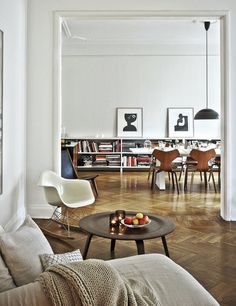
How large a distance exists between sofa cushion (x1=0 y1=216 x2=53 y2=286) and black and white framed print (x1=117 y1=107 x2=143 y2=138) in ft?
27.1

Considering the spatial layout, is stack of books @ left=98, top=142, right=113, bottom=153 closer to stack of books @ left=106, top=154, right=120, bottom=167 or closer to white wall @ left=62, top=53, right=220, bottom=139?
stack of books @ left=106, top=154, right=120, bottom=167

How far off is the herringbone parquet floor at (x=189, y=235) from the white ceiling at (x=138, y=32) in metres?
3.90

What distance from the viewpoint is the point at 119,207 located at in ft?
17.8

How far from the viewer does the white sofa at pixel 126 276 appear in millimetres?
1214

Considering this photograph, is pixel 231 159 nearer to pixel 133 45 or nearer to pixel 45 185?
pixel 45 185

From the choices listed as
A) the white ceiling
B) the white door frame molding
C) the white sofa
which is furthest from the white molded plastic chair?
the white ceiling

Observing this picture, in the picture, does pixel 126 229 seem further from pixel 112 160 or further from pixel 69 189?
pixel 112 160

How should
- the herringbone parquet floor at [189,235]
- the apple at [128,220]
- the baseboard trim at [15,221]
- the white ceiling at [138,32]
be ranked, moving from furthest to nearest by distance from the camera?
the white ceiling at [138,32] → the baseboard trim at [15,221] → the apple at [128,220] → the herringbone parquet floor at [189,235]

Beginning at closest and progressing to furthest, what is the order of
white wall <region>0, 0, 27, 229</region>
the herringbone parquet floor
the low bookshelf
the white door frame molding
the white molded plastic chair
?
the herringbone parquet floor < white wall <region>0, 0, 27, 229</region> < the white molded plastic chair < the white door frame molding < the low bookshelf

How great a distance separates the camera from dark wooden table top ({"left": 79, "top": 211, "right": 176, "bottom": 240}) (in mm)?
2668

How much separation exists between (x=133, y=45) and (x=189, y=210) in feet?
19.9

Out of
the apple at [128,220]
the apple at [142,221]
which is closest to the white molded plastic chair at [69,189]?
the apple at [128,220]

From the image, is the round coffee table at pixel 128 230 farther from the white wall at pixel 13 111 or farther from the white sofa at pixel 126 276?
the white wall at pixel 13 111

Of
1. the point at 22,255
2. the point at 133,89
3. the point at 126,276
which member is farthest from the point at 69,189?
the point at 133,89
